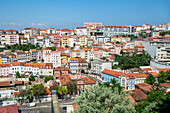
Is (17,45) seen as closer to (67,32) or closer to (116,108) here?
(67,32)

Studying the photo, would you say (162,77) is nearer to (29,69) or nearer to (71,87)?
(71,87)

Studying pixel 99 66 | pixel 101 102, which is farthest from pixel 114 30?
pixel 101 102

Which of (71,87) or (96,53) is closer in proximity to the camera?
(71,87)

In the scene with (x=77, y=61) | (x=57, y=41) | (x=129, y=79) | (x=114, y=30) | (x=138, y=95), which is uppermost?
(x=114, y=30)

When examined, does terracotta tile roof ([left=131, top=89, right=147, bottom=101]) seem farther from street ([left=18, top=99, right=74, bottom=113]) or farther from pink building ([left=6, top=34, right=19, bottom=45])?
pink building ([left=6, top=34, right=19, bottom=45])

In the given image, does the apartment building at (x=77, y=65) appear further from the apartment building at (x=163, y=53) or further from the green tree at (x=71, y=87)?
the apartment building at (x=163, y=53)

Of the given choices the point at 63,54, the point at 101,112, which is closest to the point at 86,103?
the point at 101,112

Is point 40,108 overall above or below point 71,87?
below

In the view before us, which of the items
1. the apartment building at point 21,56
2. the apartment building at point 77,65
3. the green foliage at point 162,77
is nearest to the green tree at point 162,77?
the green foliage at point 162,77

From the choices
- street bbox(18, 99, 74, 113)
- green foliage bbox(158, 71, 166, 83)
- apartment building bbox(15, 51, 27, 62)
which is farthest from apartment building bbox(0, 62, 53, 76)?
green foliage bbox(158, 71, 166, 83)

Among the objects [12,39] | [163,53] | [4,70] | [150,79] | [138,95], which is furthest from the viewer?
[12,39]
